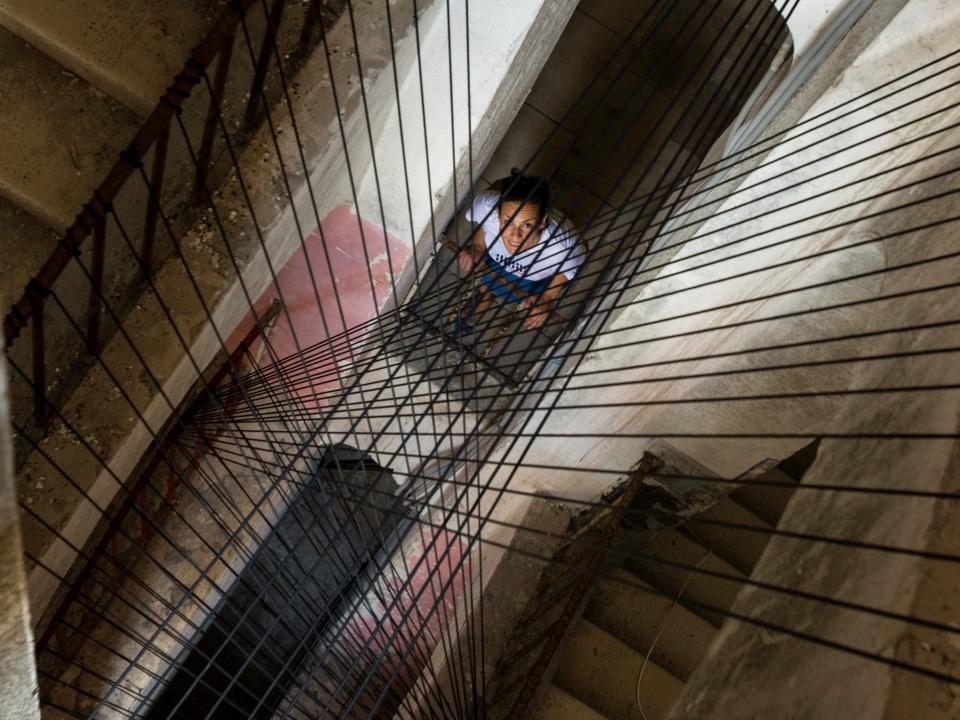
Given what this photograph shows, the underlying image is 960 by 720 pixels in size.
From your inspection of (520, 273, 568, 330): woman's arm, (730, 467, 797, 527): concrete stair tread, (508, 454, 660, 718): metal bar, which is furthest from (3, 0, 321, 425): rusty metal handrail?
(730, 467, 797, 527): concrete stair tread

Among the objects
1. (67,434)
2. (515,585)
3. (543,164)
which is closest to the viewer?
(67,434)

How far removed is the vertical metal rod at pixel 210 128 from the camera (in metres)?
2.08

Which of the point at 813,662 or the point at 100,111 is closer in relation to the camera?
the point at 813,662

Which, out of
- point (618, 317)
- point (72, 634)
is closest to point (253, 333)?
point (72, 634)

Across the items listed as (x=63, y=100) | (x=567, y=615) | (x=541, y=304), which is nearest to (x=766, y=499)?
(x=567, y=615)

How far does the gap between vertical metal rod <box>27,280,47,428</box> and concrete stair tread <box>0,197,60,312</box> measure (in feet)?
0.63

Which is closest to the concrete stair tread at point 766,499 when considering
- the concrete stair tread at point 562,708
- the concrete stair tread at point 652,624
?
the concrete stair tread at point 652,624

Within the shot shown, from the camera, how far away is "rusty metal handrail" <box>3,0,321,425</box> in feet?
5.71

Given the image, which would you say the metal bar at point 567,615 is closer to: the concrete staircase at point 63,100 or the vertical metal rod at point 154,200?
the vertical metal rod at point 154,200

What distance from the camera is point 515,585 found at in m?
3.79

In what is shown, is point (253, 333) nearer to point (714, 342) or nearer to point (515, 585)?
point (515, 585)

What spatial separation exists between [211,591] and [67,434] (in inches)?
74.9

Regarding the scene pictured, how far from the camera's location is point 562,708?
325cm

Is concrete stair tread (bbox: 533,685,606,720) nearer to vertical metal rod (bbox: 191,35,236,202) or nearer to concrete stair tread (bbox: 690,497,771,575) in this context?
concrete stair tread (bbox: 690,497,771,575)
